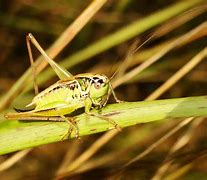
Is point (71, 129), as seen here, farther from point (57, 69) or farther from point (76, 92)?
point (57, 69)

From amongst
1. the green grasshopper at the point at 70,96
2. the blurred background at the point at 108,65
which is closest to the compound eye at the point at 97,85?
the green grasshopper at the point at 70,96

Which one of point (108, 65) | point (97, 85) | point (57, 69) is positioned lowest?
point (97, 85)

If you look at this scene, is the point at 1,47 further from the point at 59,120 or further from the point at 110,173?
the point at 59,120

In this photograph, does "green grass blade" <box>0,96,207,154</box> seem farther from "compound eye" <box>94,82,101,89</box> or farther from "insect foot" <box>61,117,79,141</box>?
"compound eye" <box>94,82,101,89</box>

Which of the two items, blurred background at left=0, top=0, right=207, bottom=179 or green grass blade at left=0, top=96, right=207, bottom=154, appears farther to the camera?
blurred background at left=0, top=0, right=207, bottom=179

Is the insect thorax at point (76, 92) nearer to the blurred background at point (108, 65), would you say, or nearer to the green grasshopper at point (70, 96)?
the green grasshopper at point (70, 96)

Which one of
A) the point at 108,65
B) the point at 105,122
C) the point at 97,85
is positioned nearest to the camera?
the point at 105,122

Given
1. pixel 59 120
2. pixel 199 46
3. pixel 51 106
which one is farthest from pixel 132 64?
pixel 59 120

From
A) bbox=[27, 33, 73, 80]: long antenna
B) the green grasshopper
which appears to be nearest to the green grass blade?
the green grasshopper

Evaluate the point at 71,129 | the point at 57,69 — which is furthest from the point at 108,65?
the point at 71,129
